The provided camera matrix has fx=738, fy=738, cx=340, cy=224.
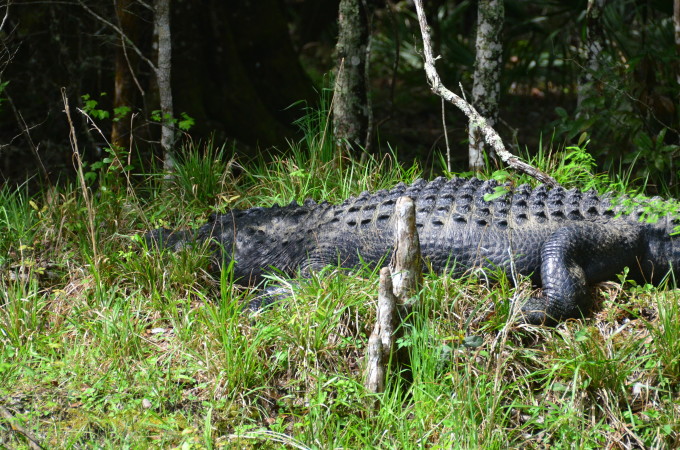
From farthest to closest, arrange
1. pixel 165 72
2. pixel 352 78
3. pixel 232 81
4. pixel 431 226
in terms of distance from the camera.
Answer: pixel 232 81 → pixel 352 78 → pixel 165 72 → pixel 431 226

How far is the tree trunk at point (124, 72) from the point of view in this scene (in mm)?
6113

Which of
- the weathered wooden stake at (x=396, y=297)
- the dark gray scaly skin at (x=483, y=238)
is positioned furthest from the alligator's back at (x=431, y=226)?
the weathered wooden stake at (x=396, y=297)

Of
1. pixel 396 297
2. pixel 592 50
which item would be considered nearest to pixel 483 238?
pixel 396 297

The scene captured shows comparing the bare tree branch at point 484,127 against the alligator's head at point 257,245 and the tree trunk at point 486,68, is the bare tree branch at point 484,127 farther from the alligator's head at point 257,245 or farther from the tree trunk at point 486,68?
the tree trunk at point 486,68

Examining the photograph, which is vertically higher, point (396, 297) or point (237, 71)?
point (237, 71)

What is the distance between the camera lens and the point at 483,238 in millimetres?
4523

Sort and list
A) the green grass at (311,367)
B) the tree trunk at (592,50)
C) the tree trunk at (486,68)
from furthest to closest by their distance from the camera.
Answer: the tree trunk at (592,50) < the tree trunk at (486,68) < the green grass at (311,367)

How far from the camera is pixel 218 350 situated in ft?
12.8

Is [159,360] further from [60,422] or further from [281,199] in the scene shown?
[281,199]

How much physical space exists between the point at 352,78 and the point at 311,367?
3352mm

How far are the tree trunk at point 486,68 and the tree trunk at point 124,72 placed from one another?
9.56ft

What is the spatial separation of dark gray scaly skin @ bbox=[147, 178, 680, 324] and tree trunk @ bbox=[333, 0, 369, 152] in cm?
159

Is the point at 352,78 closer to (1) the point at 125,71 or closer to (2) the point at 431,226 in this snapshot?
(1) the point at 125,71

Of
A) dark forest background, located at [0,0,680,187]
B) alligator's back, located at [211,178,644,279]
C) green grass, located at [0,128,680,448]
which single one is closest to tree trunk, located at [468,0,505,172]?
dark forest background, located at [0,0,680,187]
